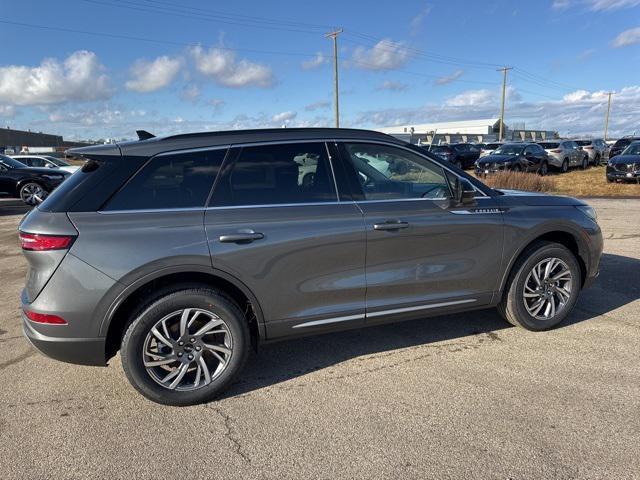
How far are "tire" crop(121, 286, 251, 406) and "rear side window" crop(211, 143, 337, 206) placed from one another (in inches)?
27.2

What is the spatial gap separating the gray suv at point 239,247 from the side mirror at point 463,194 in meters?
0.02

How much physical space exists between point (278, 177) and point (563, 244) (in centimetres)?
281

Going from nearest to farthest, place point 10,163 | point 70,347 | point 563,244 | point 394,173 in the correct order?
point 70,347 → point 394,173 → point 563,244 → point 10,163

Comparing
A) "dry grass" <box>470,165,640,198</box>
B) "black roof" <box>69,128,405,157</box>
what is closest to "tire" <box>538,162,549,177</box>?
"dry grass" <box>470,165,640,198</box>

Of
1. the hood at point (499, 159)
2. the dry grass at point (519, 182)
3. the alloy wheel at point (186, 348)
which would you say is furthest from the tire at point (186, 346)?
the hood at point (499, 159)

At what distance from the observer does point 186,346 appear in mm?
3275

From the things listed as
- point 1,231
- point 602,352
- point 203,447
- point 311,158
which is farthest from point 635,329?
point 1,231

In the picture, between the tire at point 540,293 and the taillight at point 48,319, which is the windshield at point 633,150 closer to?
the tire at point 540,293

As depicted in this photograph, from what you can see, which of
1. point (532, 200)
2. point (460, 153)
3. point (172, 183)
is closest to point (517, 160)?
point (460, 153)

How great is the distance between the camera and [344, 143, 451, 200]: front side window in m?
3.77

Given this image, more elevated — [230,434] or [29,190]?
[29,190]

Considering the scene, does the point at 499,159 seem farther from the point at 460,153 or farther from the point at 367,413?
the point at 367,413

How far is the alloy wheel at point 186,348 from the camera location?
3.21 metres

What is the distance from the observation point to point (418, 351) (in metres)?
4.05
